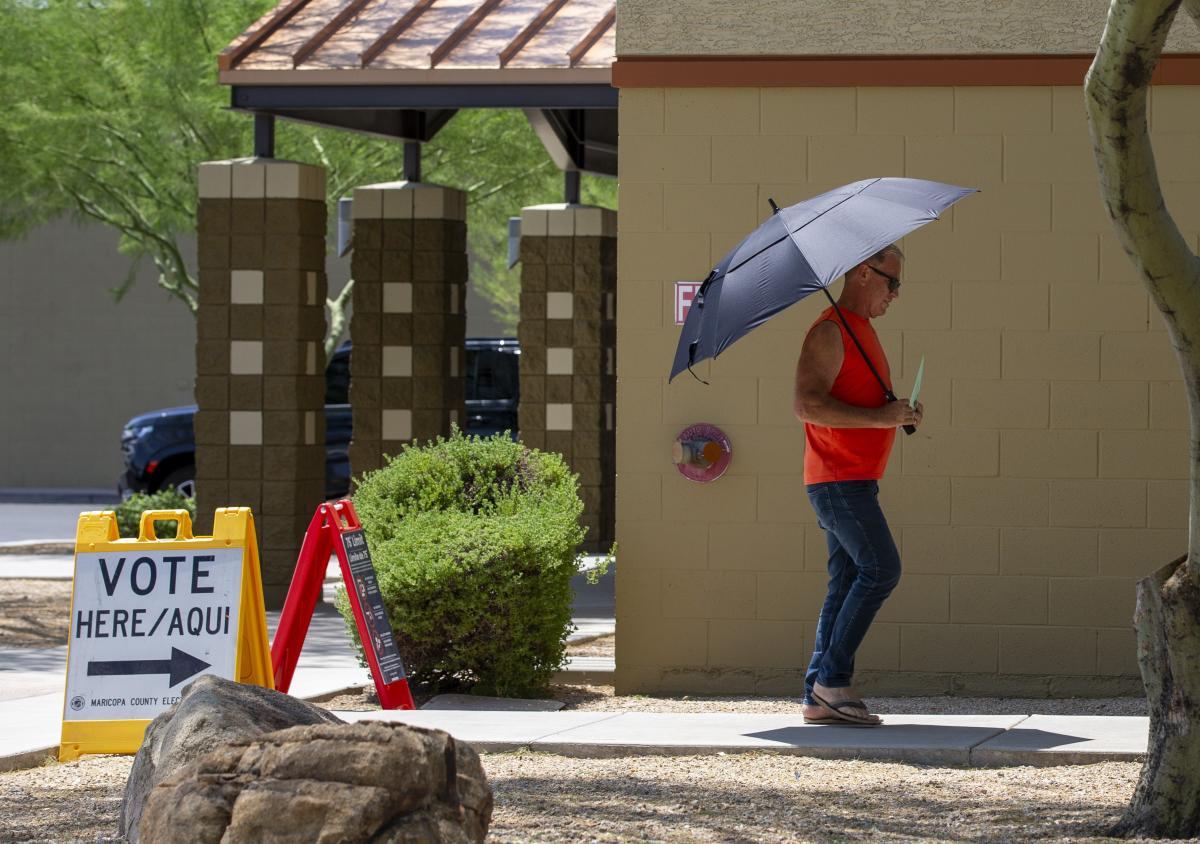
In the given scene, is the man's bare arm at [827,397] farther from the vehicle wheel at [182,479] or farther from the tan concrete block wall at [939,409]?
the vehicle wheel at [182,479]

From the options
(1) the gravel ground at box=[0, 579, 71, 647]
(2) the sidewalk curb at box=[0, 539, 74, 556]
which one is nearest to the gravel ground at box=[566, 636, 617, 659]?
(1) the gravel ground at box=[0, 579, 71, 647]

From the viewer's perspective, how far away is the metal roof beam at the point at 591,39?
37.9 ft

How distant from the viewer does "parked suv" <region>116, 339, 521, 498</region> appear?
18.2 metres

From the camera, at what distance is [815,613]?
840 centimetres

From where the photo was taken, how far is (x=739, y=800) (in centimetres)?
580

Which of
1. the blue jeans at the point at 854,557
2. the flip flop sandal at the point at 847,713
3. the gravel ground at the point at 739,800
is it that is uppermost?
the blue jeans at the point at 854,557

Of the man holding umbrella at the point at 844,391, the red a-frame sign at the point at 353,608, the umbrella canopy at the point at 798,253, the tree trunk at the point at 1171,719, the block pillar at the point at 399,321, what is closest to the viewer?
the tree trunk at the point at 1171,719

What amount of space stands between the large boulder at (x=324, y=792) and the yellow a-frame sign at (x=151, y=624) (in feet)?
9.19

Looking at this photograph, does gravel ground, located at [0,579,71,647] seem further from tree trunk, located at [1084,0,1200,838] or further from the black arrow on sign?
tree trunk, located at [1084,0,1200,838]

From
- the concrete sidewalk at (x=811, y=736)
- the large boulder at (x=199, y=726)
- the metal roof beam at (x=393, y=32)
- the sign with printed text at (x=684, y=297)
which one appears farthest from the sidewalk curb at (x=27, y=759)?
the metal roof beam at (x=393, y=32)

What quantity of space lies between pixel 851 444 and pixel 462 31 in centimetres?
588

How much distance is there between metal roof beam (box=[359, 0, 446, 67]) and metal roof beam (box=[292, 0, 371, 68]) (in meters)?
0.31

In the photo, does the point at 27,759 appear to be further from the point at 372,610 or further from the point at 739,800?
the point at 739,800

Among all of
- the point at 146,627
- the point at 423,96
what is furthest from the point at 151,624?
the point at 423,96
